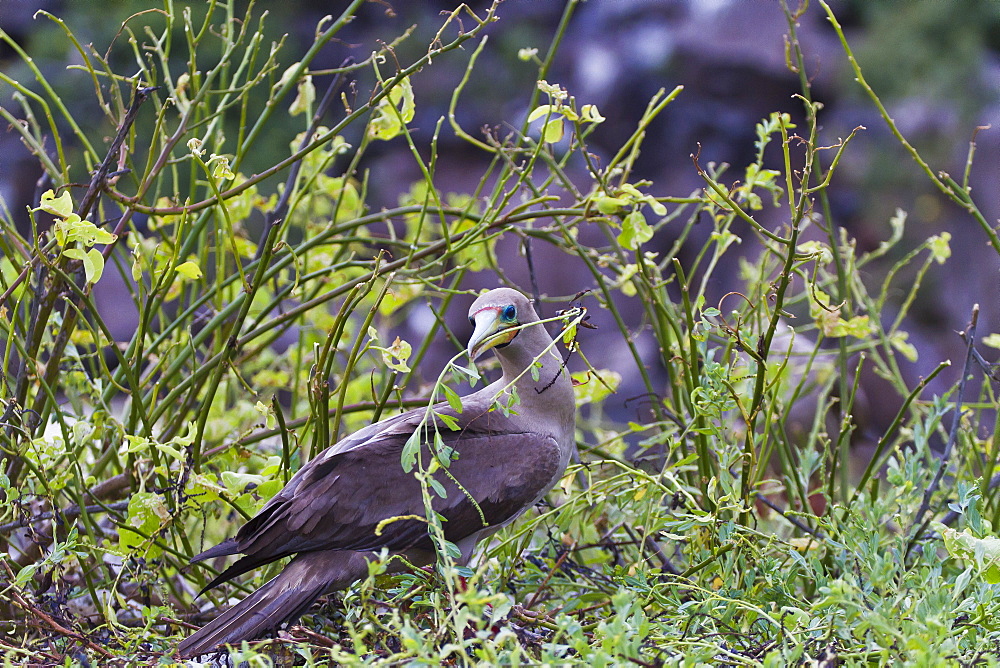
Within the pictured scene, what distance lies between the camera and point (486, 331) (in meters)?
0.84

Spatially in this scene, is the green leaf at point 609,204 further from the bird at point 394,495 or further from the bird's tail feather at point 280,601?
the bird's tail feather at point 280,601

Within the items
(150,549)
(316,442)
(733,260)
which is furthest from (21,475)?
(733,260)

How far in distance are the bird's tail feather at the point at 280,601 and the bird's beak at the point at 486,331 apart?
0.23 metres

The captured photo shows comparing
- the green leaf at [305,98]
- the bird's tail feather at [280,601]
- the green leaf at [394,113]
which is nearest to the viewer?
the bird's tail feather at [280,601]

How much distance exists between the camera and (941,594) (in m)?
0.61

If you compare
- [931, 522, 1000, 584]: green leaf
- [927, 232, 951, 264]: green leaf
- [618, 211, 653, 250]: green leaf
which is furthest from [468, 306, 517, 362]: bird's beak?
[927, 232, 951, 264]: green leaf

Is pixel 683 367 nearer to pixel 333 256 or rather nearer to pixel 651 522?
pixel 651 522

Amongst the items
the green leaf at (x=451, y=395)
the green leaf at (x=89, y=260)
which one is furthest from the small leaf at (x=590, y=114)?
the green leaf at (x=89, y=260)

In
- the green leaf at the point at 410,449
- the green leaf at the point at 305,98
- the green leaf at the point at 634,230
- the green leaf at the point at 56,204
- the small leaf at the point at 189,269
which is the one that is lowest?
the green leaf at the point at 410,449

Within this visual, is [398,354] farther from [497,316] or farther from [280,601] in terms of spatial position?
[280,601]

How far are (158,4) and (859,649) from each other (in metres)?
3.65

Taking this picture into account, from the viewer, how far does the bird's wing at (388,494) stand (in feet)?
2.67

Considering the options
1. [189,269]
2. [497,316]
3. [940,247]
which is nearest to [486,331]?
[497,316]

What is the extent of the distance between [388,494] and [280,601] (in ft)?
0.45
